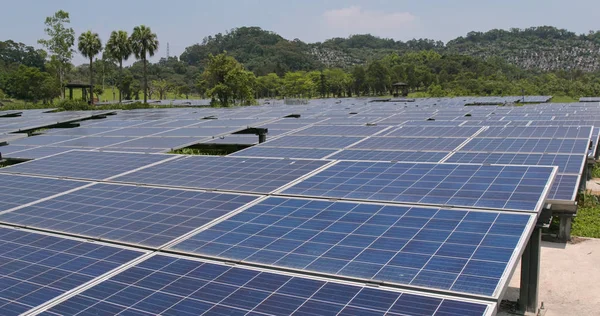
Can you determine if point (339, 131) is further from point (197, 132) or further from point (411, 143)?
point (197, 132)

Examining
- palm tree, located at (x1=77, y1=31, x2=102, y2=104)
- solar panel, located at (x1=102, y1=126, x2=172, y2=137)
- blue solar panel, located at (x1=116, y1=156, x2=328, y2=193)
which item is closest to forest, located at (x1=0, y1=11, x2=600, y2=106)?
palm tree, located at (x1=77, y1=31, x2=102, y2=104)

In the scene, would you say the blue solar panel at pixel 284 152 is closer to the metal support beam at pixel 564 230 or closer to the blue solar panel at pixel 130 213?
the blue solar panel at pixel 130 213

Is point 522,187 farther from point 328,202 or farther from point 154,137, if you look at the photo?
point 154,137

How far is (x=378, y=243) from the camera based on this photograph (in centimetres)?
935

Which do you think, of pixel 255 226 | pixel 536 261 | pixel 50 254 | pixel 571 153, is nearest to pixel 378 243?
pixel 255 226

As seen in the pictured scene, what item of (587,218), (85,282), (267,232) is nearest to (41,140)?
(267,232)

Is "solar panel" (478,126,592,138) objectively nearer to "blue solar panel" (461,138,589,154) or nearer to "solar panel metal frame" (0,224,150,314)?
"blue solar panel" (461,138,589,154)

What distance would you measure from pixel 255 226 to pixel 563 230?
44.4ft

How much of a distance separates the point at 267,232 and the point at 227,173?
604cm

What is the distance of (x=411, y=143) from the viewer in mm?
24156

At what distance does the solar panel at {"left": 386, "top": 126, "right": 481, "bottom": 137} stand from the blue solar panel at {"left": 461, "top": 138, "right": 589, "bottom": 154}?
2.45 metres

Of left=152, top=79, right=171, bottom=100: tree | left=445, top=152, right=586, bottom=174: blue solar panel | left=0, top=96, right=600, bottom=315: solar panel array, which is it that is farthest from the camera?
left=152, top=79, right=171, bottom=100: tree

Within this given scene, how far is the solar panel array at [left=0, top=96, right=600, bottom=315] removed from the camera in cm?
754

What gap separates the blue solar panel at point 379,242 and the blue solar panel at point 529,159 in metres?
8.49
